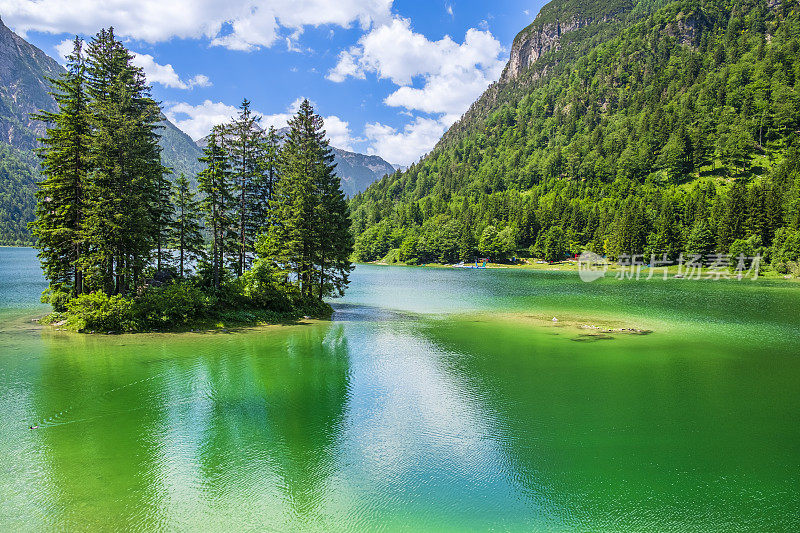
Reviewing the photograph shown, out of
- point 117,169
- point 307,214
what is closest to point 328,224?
point 307,214

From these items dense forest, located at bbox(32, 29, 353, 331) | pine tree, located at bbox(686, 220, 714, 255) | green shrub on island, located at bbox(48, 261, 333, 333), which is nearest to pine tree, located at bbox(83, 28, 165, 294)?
dense forest, located at bbox(32, 29, 353, 331)

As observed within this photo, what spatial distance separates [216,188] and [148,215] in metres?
5.48

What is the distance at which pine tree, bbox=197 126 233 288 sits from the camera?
34.9 metres

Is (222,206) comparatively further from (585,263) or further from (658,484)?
(585,263)

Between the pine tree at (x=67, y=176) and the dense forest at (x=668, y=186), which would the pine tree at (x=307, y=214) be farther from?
the dense forest at (x=668, y=186)

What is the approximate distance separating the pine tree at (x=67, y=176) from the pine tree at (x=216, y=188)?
7.86 m

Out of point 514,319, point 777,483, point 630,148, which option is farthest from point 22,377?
point 630,148

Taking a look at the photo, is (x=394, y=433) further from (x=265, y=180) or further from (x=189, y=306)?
(x=265, y=180)

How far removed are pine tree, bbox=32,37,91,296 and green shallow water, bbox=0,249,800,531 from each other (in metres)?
5.97

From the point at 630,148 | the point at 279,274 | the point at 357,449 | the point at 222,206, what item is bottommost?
the point at 357,449

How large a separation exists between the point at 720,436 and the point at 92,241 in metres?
35.6

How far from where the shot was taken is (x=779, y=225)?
315 feet

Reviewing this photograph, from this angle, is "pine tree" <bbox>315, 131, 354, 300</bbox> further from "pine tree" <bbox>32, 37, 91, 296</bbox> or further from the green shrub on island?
"pine tree" <bbox>32, 37, 91, 296</bbox>

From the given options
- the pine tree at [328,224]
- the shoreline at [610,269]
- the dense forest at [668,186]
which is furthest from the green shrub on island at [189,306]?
the dense forest at [668,186]
